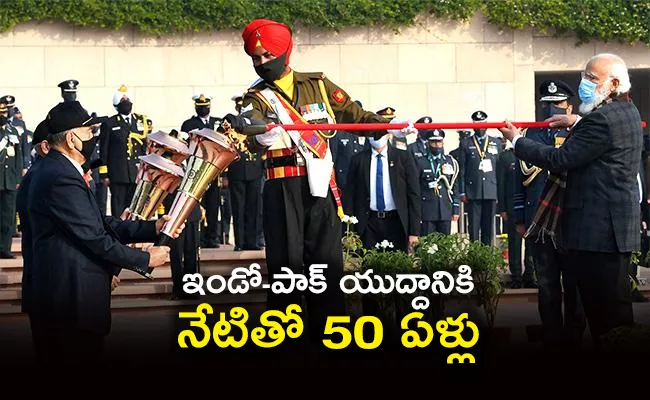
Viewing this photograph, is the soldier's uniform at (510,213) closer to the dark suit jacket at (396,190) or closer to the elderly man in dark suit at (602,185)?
the dark suit jacket at (396,190)

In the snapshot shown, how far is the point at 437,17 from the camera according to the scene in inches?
1010

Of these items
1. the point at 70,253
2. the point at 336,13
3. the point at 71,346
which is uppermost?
the point at 336,13

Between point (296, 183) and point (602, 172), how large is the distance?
1917mm

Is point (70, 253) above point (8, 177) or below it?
below

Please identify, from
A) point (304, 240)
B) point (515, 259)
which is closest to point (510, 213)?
point (515, 259)

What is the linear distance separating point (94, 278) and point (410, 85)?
17.4 meters

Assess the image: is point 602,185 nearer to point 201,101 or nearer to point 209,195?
point 209,195

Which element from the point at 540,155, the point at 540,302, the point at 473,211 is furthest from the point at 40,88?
the point at 540,155

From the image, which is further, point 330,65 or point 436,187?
point 330,65

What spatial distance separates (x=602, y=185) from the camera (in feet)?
31.9

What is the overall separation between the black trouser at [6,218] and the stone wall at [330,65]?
530 cm

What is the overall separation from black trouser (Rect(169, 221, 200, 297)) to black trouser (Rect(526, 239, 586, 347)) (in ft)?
19.6

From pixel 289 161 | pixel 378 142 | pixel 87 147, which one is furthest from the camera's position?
pixel 378 142

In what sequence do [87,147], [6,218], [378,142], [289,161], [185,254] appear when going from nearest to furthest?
[87,147], [289,161], [378,142], [185,254], [6,218]
